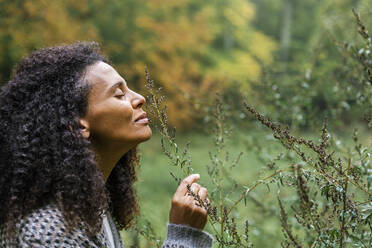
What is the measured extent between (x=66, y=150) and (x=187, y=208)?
0.46 m

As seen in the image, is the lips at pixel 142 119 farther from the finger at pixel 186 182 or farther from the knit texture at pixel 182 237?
the knit texture at pixel 182 237

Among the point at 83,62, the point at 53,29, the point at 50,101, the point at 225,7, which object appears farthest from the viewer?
the point at 225,7

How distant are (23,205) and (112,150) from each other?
1.22ft

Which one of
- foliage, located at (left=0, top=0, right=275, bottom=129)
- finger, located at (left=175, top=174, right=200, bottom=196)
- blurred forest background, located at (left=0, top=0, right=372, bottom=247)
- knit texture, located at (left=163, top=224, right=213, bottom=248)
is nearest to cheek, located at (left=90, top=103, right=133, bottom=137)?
finger, located at (left=175, top=174, right=200, bottom=196)

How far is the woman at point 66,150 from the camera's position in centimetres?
146

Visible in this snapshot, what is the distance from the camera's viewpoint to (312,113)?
2545mm

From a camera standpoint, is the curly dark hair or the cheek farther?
the cheek

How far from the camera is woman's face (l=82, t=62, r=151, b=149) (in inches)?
64.4

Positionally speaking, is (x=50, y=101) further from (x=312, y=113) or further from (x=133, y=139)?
(x=312, y=113)

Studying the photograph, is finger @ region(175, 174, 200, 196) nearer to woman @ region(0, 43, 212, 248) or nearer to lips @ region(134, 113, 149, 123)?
woman @ region(0, 43, 212, 248)

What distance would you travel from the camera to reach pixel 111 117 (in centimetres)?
164

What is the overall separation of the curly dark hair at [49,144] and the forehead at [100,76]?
2 cm

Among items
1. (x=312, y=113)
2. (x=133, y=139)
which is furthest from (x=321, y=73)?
(x=133, y=139)

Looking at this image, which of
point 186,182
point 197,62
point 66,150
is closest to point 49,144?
point 66,150
